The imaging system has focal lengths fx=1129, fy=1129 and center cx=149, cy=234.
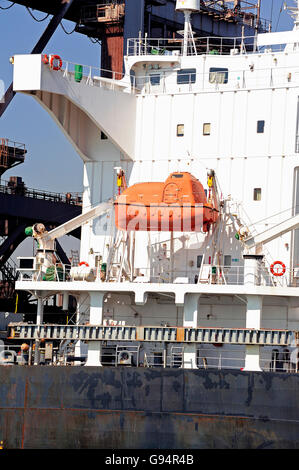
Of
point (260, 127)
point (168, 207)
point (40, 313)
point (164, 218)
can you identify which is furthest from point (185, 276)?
point (260, 127)

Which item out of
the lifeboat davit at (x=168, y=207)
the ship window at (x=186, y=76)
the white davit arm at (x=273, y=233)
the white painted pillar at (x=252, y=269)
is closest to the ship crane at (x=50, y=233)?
the lifeboat davit at (x=168, y=207)

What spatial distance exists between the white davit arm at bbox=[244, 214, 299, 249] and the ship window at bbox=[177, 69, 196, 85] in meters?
6.90

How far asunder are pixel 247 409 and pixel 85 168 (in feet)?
36.0

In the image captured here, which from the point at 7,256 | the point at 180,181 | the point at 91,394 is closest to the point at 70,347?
the point at 91,394

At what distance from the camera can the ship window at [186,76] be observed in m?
36.7

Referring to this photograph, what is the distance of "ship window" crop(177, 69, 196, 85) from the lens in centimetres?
3669

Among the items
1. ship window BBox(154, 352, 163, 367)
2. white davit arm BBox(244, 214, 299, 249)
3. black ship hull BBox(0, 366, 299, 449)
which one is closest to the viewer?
black ship hull BBox(0, 366, 299, 449)

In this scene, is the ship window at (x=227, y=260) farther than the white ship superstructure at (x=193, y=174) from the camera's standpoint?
Yes

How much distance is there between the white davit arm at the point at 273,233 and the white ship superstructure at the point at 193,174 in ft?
0.09

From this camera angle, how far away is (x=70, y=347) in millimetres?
34094

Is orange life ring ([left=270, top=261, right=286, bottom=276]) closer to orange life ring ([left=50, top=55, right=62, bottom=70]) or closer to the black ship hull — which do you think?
the black ship hull

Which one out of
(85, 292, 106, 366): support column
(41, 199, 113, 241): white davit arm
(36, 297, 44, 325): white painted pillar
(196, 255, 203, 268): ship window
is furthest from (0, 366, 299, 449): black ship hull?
(41, 199, 113, 241): white davit arm

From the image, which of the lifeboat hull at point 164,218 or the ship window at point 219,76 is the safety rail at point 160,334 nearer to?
the lifeboat hull at point 164,218

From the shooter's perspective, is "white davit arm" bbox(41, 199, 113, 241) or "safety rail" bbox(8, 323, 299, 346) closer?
"safety rail" bbox(8, 323, 299, 346)
